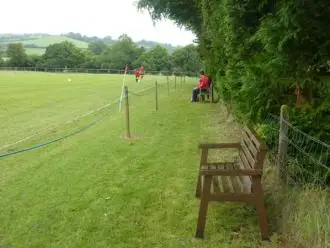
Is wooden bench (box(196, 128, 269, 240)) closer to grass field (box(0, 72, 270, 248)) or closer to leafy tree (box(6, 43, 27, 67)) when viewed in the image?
grass field (box(0, 72, 270, 248))

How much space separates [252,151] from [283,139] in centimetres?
51

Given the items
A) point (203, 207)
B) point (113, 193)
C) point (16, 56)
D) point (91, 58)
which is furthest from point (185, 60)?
point (203, 207)

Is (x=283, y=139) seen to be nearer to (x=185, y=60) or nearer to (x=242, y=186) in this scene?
(x=242, y=186)

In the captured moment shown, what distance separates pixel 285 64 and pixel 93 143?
6212 millimetres

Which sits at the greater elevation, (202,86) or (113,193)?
(202,86)

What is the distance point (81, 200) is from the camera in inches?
257

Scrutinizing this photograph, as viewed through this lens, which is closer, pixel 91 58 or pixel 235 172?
pixel 235 172

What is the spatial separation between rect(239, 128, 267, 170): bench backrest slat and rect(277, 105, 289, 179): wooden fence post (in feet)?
1.27

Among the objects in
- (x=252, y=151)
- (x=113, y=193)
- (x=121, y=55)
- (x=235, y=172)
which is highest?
(x=121, y=55)

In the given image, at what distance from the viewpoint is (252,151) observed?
214 inches

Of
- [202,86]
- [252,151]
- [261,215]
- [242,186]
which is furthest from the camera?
[202,86]

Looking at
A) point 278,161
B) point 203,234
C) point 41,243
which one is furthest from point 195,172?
point 41,243

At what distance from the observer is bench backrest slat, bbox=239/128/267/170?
4.97 metres

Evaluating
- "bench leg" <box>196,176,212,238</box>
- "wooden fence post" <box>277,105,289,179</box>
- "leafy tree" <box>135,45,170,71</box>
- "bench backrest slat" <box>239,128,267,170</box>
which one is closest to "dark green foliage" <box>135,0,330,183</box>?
"wooden fence post" <box>277,105,289,179</box>
